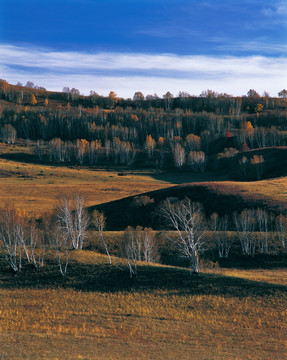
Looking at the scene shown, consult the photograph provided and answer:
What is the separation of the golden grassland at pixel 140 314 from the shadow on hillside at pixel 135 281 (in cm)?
13

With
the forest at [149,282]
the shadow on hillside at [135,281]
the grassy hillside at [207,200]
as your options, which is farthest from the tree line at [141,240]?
the grassy hillside at [207,200]

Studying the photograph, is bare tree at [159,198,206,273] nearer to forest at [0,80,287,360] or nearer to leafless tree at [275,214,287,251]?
forest at [0,80,287,360]

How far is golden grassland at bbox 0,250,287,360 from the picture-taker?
23750 mm

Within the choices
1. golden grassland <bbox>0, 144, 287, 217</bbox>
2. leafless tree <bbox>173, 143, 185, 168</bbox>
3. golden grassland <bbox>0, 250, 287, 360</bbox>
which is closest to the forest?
golden grassland <bbox>0, 250, 287, 360</bbox>

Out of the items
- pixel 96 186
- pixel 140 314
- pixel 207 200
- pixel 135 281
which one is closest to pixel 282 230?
pixel 207 200

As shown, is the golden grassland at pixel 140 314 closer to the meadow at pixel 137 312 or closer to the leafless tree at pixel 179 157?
the meadow at pixel 137 312

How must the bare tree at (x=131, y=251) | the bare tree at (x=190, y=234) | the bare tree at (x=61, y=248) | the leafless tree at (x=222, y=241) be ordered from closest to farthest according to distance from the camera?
the bare tree at (x=190, y=234) < the bare tree at (x=131, y=251) < the bare tree at (x=61, y=248) < the leafless tree at (x=222, y=241)

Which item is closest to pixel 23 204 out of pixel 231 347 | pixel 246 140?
pixel 231 347

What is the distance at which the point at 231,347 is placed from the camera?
24719 mm

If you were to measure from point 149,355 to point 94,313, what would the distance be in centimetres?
1268

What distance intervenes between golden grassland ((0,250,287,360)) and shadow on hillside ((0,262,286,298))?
13 centimetres

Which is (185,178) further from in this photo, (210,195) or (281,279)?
(281,279)

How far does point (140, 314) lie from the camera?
1319 inches

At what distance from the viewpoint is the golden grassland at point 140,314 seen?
23750mm
